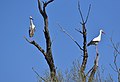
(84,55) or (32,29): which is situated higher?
(32,29)

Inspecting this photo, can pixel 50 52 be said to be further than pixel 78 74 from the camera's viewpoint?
Yes

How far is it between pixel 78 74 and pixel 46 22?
2018 mm

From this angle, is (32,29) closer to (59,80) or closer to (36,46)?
(36,46)

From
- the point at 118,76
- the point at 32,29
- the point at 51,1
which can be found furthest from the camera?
the point at 32,29

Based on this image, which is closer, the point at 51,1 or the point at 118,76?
the point at 118,76

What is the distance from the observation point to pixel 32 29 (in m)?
13.3

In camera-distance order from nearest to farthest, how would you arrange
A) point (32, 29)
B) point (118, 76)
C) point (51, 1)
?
point (118, 76), point (51, 1), point (32, 29)

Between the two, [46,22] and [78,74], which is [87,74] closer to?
[78,74]

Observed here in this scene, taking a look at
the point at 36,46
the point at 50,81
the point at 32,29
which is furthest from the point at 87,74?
the point at 32,29

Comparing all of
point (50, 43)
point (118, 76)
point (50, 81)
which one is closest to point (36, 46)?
point (50, 43)

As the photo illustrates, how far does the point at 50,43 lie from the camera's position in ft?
40.2

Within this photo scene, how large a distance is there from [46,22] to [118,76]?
277 centimetres

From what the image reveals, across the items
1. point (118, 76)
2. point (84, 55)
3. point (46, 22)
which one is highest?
point (46, 22)

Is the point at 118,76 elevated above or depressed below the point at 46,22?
below
